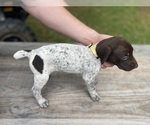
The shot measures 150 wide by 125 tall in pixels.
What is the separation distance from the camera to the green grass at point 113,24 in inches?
90.1

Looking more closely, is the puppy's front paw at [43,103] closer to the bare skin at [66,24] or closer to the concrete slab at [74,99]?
the concrete slab at [74,99]

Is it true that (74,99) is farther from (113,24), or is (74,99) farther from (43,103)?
(113,24)

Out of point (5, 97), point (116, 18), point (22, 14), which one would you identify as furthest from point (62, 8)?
point (116, 18)

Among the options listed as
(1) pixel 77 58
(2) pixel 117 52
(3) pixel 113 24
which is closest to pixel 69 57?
(1) pixel 77 58

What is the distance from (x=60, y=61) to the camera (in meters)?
0.85

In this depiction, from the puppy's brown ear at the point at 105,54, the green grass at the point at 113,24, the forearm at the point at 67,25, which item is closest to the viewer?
the puppy's brown ear at the point at 105,54

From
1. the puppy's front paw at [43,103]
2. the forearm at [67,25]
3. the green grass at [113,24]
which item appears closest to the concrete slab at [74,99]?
the puppy's front paw at [43,103]

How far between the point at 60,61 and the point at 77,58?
0.15 feet

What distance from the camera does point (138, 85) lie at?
3.29ft

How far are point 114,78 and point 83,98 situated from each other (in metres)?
0.16

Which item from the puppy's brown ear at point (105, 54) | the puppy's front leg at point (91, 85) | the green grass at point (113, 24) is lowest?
the green grass at point (113, 24)

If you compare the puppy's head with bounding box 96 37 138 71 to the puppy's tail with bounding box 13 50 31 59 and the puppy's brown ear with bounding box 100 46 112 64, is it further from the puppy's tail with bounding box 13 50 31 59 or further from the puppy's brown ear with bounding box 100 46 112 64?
the puppy's tail with bounding box 13 50 31 59

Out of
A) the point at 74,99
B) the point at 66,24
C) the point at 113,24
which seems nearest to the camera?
the point at 74,99

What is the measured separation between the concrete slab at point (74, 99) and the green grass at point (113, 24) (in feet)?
3.90
